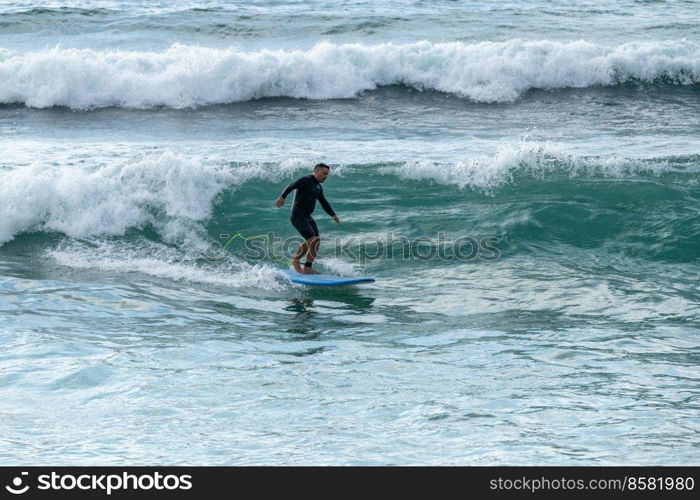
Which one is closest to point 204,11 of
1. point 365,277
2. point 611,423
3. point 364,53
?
point 364,53

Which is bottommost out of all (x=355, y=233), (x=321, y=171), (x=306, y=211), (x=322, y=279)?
(x=322, y=279)

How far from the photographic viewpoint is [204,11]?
28.6m

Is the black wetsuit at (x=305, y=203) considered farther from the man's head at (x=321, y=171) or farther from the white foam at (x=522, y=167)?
the white foam at (x=522, y=167)

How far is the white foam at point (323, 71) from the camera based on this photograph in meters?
22.6

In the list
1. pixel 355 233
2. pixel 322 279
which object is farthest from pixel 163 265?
pixel 355 233

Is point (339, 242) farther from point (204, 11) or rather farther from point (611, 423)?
point (204, 11)

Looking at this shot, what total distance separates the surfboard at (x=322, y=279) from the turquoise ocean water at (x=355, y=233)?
142mm

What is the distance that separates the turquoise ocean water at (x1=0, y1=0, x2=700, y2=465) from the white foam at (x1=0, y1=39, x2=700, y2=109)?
0.24 feet

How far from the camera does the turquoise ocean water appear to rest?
6.76 m

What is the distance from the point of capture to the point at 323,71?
76.3 ft

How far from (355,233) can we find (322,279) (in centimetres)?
245
